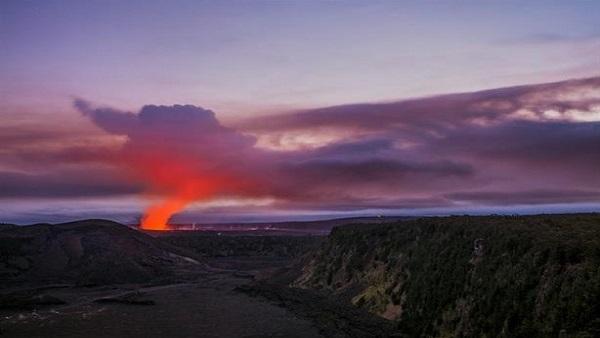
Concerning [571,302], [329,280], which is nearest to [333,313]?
[329,280]

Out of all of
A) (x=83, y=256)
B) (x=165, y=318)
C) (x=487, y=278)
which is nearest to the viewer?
(x=487, y=278)

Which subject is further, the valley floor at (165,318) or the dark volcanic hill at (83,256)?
the dark volcanic hill at (83,256)

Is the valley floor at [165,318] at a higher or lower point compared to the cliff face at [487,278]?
lower

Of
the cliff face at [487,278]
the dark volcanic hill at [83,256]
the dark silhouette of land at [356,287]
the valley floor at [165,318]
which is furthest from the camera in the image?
the dark volcanic hill at [83,256]

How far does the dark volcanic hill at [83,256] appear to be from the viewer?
3093 inches

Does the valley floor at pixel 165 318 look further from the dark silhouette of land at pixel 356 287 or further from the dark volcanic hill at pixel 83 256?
the dark volcanic hill at pixel 83 256

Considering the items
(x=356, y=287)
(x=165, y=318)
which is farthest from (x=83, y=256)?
(x=356, y=287)

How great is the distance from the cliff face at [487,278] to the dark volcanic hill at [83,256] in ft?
143

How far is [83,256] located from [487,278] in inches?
2838

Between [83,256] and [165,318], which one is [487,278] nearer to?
[165,318]

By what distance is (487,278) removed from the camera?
87.5ft

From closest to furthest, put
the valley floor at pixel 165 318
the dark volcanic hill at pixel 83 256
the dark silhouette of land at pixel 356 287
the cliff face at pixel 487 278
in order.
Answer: the cliff face at pixel 487 278, the dark silhouette of land at pixel 356 287, the valley floor at pixel 165 318, the dark volcanic hill at pixel 83 256

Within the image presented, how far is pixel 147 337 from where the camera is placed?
35.7 metres

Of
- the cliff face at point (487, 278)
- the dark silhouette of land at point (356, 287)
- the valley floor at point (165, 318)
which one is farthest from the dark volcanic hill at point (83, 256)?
the cliff face at point (487, 278)
